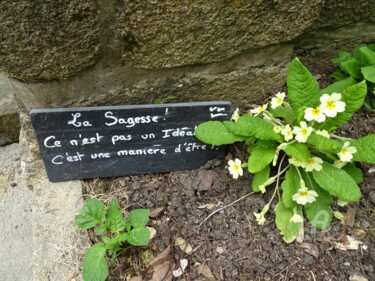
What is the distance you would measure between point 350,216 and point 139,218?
837 mm

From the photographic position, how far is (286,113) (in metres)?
1.59

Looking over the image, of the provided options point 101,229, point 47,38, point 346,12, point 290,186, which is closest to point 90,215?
point 101,229

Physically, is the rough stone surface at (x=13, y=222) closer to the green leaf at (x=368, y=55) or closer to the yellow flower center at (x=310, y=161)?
the yellow flower center at (x=310, y=161)

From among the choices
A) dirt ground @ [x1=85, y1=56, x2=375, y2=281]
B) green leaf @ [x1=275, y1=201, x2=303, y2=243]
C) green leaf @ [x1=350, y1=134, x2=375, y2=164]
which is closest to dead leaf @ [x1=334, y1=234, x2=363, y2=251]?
dirt ground @ [x1=85, y1=56, x2=375, y2=281]

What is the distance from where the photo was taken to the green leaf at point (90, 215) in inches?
55.1

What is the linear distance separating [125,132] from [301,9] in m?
0.86

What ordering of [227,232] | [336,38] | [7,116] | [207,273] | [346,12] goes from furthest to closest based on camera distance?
[7,116]
[336,38]
[346,12]
[227,232]
[207,273]

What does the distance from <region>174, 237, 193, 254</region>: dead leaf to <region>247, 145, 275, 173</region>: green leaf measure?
0.38 meters

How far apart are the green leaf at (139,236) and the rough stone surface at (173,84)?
0.57 m

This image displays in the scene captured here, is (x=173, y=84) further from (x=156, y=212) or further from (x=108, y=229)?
(x=108, y=229)

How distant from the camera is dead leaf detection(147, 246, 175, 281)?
1412mm

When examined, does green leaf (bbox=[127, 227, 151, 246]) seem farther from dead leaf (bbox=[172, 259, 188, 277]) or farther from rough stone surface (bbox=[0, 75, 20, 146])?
rough stone surface (bbox=[0, 75, 20, 146])

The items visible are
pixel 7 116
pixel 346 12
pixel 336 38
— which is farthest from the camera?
pixel 7 116

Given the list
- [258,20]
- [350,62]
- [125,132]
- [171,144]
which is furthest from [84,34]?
[350,62]
